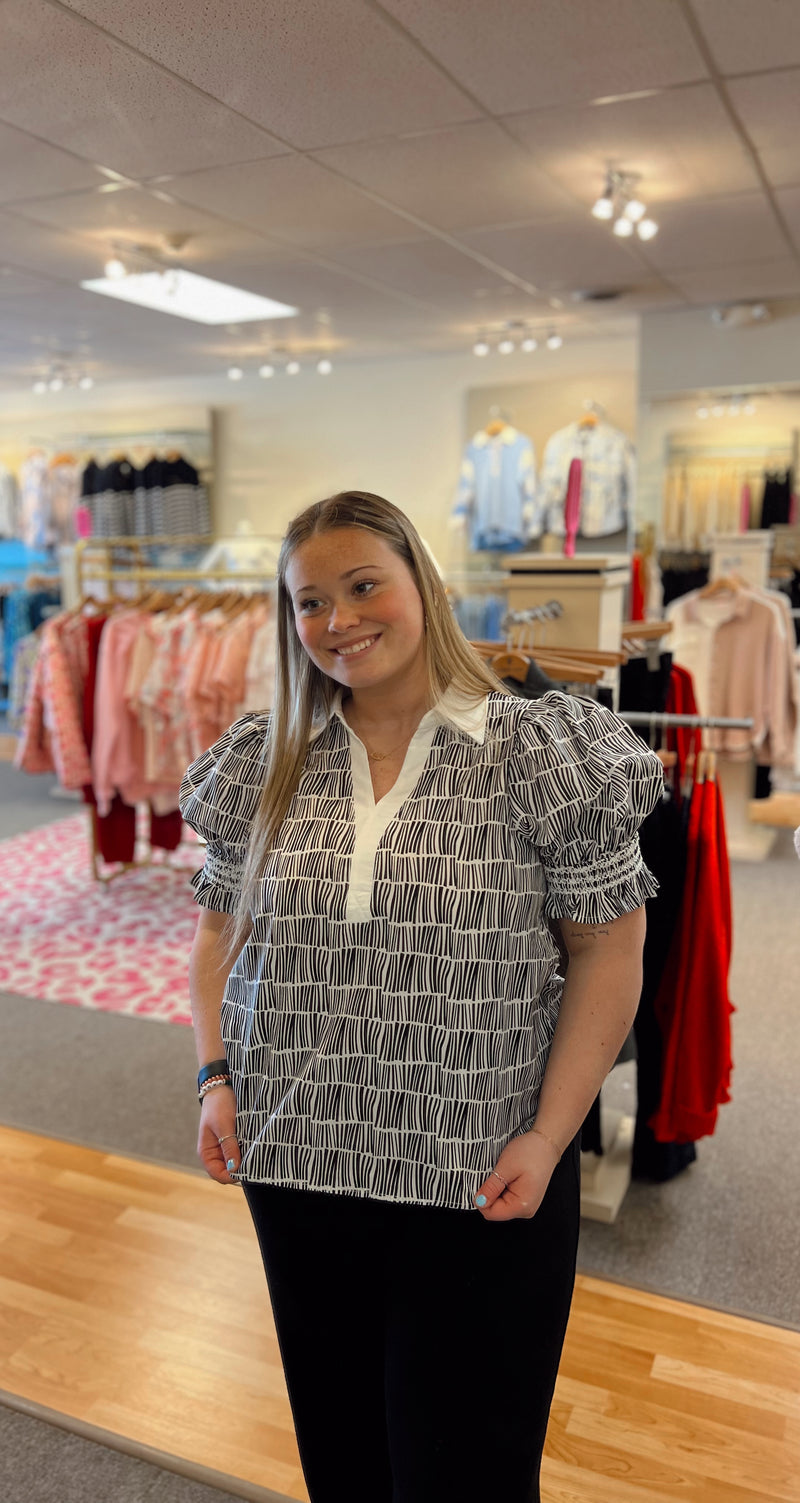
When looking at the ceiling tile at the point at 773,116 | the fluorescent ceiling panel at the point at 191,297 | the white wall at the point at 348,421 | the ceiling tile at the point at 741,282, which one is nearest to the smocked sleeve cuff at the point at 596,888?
the ceiling tile at the point at 773,116

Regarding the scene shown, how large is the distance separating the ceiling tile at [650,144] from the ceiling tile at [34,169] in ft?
4.71

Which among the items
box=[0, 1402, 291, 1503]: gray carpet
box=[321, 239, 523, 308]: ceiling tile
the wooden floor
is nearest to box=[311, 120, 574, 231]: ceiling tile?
box=[321, 239, 523, 308]: ceiling tile

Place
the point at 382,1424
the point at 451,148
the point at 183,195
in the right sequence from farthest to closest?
the point at 183,195
the point at 451,148
the point at 382,1424

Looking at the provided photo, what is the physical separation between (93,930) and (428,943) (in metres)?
3.63

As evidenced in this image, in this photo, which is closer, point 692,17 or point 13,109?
point 692,17

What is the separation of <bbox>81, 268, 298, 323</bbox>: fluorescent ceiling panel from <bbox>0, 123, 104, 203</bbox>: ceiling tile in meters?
1.19

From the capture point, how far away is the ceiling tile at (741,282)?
5.17m

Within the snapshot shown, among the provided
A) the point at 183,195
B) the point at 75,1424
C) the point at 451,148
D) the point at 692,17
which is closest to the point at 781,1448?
the point at 75,1424

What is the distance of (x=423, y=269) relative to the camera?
5098 mm

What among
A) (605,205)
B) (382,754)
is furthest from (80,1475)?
(605,205)

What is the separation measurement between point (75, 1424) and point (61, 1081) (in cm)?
139

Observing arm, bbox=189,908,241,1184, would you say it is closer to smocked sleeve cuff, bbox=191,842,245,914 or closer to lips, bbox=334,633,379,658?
smocked sleeve cuff, bbox=191,842,245,914

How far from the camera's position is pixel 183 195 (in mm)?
3902

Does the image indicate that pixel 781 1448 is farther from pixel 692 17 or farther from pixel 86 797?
pixel 86 797
